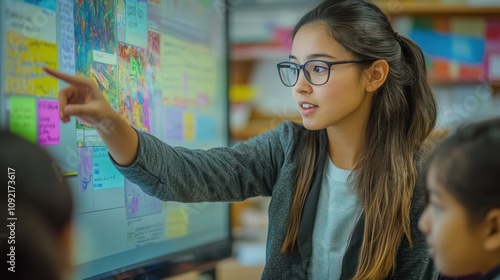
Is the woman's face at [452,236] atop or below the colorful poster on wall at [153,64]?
below

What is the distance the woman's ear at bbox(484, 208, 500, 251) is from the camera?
2.82ft

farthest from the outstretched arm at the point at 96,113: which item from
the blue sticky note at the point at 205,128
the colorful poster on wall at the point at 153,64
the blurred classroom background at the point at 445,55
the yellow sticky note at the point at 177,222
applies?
the blurred classroom background at the point at 445,55

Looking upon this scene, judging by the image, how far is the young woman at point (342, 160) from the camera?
3.96ft

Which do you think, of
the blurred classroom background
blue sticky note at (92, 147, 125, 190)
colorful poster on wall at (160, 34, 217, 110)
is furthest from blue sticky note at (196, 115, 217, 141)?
the blurred classroom background

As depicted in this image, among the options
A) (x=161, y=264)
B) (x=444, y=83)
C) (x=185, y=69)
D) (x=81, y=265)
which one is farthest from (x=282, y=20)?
(x=81, y=265)

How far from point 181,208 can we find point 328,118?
0.33 metres

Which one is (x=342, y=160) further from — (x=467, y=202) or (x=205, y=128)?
(x=467, y=202)

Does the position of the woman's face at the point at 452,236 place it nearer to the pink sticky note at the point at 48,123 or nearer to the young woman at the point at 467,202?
the young woman at the point at 467,202

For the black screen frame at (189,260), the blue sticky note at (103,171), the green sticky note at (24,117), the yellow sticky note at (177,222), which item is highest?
the green sticky note at (24,117)

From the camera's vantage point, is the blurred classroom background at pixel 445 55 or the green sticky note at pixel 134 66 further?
the blurred classroom background at pixel 445 55

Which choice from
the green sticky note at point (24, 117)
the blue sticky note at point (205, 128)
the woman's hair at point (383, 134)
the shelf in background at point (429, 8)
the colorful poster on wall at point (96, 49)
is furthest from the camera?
the shelf in background at point (429, 8)

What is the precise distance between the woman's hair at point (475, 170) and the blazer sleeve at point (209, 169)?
0.40 metres

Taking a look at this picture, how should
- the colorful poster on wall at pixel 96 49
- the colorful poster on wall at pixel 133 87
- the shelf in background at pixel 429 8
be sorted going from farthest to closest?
the shelf in background at pixel 429 8, the colorful poster on wall at pixel 133 87, the colorful poster on wall at pixel 96 49

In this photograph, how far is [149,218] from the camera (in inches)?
46.9
